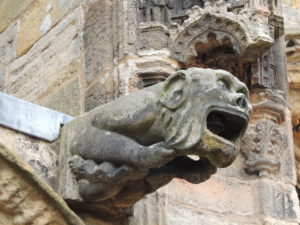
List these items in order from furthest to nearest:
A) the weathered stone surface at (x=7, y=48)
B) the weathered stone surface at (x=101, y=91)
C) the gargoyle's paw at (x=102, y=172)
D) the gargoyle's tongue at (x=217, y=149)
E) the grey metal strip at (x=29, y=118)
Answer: the weathered stone surface at (x=7, y=48) < the weathered stone surface at (x=101, y=91) < the grey metal strip at (x=29, y=118) < the gargoyle's paw at (x=102, y=172) < the gargoyle's tongue at (x=217, y=149)

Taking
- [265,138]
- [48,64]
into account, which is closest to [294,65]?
[265,138]

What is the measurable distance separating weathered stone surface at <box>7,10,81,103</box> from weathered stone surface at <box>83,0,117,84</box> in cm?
9

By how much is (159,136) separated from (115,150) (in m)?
0.16

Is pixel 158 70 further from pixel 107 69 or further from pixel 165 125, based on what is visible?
pixel 165 125

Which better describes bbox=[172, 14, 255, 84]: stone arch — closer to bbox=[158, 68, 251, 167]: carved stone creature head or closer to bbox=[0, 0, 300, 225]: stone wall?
bbox=[0, 0, 300, 225]: stone wall

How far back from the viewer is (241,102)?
356 cm

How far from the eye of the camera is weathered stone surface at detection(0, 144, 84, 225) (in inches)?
138

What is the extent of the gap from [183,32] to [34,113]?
2.50 ft

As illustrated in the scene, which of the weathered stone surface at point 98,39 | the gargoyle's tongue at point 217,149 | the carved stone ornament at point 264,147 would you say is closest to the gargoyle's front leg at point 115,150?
the gargoyle's tongue at point 217,149

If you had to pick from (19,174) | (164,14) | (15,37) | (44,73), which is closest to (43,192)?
(19,174)

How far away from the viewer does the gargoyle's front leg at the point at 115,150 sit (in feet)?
11.7

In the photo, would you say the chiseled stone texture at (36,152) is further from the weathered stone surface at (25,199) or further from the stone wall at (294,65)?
the stone wall at (294,65)

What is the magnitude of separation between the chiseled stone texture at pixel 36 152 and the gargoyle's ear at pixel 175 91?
49 centimetres

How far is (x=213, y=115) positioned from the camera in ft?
11.7
